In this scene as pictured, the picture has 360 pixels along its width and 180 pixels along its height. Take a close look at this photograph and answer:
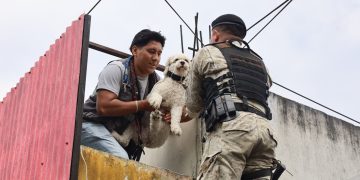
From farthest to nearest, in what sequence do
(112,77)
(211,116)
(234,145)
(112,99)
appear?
(112,77), (112,99), (211,116), (234,145)

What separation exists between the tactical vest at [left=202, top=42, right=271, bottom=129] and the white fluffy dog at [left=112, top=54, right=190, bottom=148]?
1.29 m

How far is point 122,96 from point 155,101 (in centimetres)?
35

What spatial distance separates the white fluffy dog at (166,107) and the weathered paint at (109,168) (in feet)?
1.76

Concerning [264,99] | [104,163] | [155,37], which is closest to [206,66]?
[264,99]

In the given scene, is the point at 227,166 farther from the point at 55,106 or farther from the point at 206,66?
the point at 55,106

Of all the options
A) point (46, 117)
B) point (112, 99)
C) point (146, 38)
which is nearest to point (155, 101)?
point (112, 99)

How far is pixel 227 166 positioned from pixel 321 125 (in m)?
4.38

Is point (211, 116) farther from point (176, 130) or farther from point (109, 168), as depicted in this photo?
point (176, 130)

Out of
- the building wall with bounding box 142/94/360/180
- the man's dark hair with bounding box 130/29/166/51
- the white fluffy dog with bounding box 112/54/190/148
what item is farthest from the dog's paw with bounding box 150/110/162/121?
the man's dark hair with bounding box 130/29/166/51

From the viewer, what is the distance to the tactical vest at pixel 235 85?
14.1 ft

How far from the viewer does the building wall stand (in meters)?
7.48

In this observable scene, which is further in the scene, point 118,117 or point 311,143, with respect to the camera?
point 311,143

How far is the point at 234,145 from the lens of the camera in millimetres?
4188

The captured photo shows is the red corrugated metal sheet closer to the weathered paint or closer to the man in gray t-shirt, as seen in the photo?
the weathered paint
